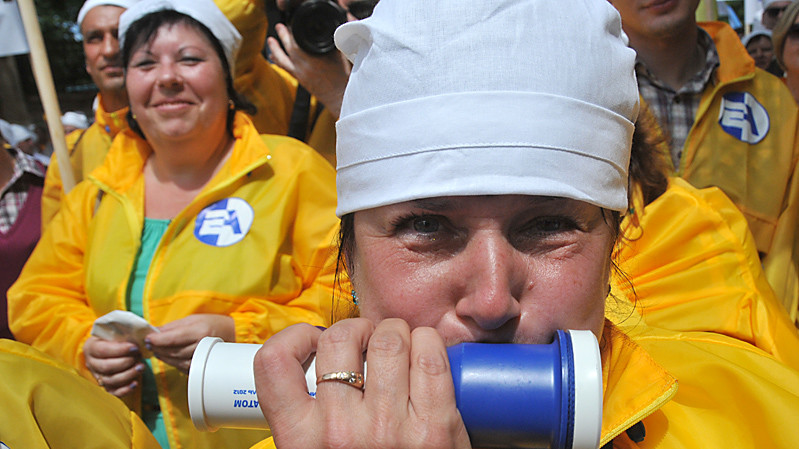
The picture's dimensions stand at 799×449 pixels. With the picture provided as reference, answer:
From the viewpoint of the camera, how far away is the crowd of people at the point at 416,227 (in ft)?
3.53

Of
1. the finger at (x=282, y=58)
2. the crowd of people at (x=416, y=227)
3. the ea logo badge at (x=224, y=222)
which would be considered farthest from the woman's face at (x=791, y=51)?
the ea logo badge at (x=224, y=222)

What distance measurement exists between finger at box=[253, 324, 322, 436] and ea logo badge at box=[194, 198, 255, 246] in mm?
1455

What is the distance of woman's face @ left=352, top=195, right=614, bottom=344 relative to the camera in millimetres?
1061

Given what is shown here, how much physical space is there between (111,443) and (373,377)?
2.47 feet

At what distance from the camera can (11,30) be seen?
10.0 feet

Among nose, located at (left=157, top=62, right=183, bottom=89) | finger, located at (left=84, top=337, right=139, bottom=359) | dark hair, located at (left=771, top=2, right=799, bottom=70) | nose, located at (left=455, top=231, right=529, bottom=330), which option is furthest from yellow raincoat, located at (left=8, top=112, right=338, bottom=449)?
dark hair, located at (left=771, top=2, right=799, bottom=70)

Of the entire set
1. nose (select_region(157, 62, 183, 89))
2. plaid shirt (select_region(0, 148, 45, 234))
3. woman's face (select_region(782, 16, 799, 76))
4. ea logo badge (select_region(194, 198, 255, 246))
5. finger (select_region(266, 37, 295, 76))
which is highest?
nose (select_region(157, 62, 183, 89))

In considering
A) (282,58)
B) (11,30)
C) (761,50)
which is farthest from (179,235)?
(761,50)

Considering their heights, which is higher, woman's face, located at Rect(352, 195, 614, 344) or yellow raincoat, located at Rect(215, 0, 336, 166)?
woman's face, located at Rect(352, 195, 614, 344)

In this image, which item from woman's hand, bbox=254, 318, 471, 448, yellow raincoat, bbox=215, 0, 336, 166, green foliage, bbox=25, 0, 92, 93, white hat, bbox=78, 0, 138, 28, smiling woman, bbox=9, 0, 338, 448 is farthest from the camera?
green foliage, bbox=25, 0, 92, 93

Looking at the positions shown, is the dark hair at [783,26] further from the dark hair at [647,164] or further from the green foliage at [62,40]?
the green foliage at [62,40]

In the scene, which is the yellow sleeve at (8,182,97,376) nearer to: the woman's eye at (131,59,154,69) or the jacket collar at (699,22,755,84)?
the woman's eye at (131,59,154,69)

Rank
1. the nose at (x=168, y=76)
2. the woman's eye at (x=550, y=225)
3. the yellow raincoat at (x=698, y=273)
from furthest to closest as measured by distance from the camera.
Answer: the nose at (x=168, y=76) → the yellow raincoat at (x=698, y=273) → the woman's eye at (x=550, y=225)

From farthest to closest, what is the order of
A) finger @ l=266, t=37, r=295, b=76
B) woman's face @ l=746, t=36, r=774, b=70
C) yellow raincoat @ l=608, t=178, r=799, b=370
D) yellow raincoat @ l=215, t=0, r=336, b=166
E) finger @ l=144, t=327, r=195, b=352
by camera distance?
1. woman's face @ l=746, t=36, r=774, b=70
2. yellow raincoat @ l=215, t=0, r=336, b=166
3. finger @ l=266, t=37, r=295, b=76
4. finger @ l=144, t=327, r=195, b=352
5. yellow raincoat @ l=608, t=178, r=799, b=370
